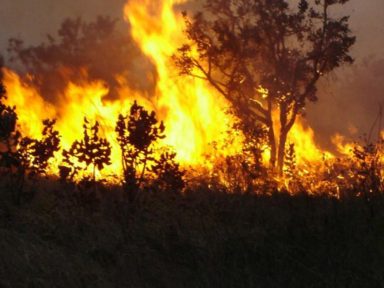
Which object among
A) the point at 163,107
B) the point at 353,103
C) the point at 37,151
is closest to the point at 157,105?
the point at 163,107

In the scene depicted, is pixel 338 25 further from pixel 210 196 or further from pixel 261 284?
pixel 261 284

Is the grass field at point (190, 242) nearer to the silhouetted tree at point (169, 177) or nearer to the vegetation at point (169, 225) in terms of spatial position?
the vegetation at point (169, 225)

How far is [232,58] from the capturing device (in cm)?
2209

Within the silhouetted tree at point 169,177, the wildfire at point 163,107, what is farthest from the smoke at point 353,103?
the silhouetted tree at point 169,177

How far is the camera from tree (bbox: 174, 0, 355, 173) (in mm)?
20938

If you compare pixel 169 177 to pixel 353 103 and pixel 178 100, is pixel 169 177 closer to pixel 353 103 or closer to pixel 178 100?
pixel 178 100

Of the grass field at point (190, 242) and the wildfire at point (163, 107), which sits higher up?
the wildfire at point (163, 107)

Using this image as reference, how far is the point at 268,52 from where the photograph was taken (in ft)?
72.2

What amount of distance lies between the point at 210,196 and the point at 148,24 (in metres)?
11.6

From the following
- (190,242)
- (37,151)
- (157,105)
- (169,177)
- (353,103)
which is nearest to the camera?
(190,242)

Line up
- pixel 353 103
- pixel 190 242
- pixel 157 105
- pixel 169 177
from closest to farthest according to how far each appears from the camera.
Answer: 1. pixel 190 242
2. pixel 169 177
3. pixel 157 105
4. pixel 353 103

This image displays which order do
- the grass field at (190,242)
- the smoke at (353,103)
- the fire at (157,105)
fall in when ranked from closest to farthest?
the grass field at (190,242) < the fire at (157,105) < the smoke at (353,103)

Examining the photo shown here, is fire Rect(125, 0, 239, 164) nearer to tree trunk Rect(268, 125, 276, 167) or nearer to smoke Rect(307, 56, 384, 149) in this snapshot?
tree trunk Rect(268, 125, 276, 167)

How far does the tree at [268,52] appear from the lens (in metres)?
20.9
